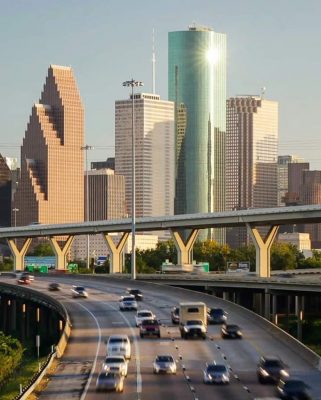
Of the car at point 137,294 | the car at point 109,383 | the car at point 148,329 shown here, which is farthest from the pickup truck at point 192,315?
the car at point 137,294

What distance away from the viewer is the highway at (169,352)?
55.8 metres

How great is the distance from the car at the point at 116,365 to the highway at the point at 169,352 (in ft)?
2.23

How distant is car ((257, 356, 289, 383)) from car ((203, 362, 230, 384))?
170 cm

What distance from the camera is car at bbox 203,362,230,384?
190 ft

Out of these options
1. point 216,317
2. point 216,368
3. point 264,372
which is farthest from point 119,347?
point 216,317

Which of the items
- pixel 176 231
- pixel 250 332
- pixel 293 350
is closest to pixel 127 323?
pixel 250 332

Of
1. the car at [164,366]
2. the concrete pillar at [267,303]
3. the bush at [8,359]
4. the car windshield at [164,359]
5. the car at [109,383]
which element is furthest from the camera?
the concrete pillar at [267,303]

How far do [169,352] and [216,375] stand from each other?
47.1 feet

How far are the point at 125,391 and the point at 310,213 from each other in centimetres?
10090

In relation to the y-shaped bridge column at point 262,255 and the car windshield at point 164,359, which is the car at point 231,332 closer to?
the car windshield at point 164,359

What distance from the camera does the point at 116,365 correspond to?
60344 millimetres

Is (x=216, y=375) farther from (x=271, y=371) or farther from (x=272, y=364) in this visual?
(x=272, y=364)

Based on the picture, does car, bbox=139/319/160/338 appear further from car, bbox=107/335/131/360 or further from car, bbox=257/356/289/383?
car, bbox=257/356/289/383

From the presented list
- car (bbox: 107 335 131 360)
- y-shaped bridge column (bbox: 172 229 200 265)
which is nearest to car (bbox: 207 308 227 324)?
car (bbox: 107 335 131 360)
